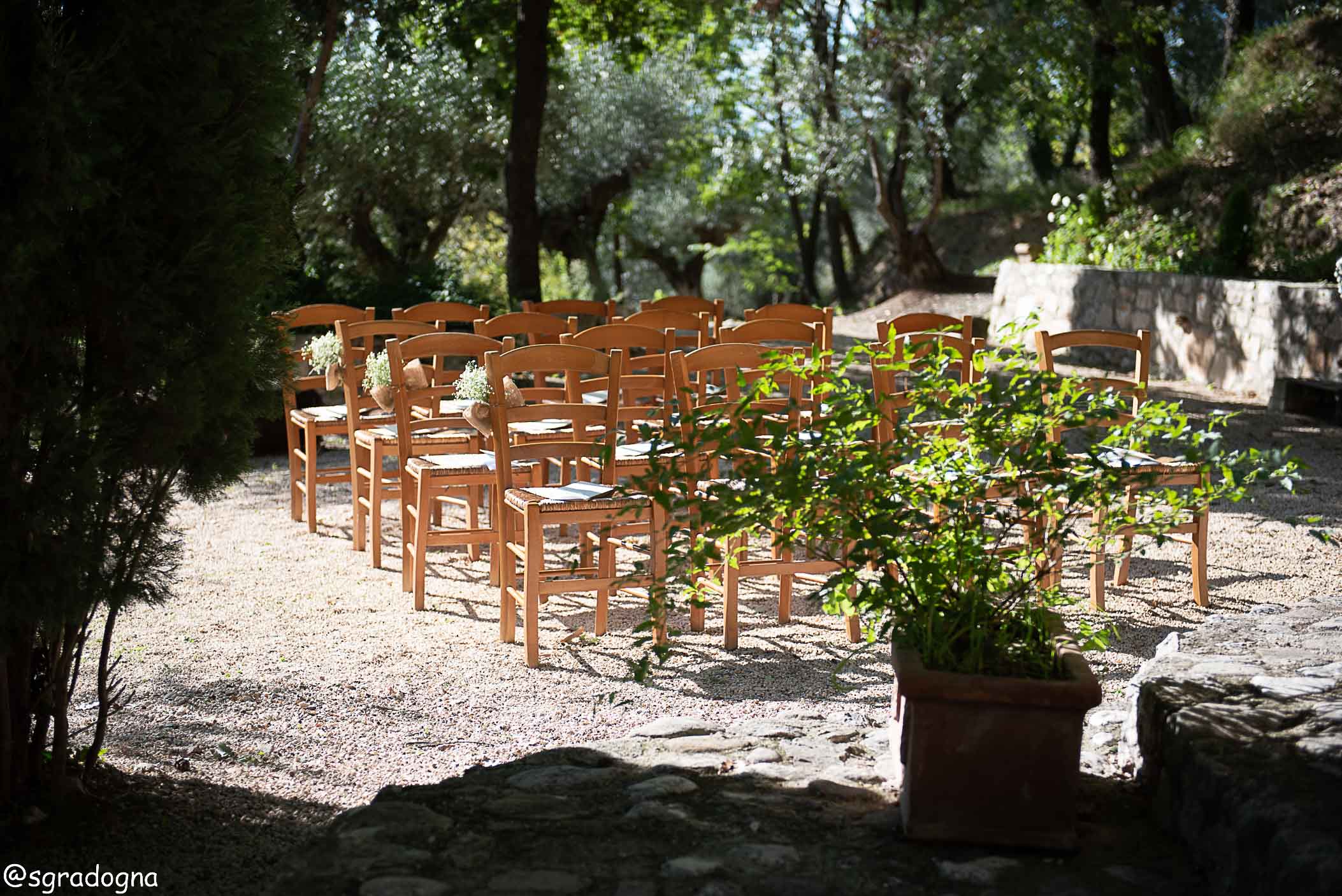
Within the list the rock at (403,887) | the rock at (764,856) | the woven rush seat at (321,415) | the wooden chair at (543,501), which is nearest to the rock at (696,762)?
the rock at (764,856)

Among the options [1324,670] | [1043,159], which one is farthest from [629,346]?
[1043,159]

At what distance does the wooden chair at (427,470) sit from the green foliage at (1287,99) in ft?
34.8

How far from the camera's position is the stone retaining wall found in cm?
961

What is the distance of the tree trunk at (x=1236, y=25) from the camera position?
15.7 meters

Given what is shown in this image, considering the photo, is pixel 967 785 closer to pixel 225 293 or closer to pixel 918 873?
pixel 918 873

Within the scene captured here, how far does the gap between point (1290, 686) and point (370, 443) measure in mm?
4305

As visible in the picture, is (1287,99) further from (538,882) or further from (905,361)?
(538,882)

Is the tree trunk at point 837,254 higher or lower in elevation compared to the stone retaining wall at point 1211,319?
higher

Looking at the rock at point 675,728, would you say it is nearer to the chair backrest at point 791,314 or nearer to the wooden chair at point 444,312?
the chair backrest at point 791,314

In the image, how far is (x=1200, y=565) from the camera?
16.7 ft

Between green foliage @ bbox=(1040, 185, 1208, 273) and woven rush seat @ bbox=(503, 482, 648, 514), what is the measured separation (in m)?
8.87

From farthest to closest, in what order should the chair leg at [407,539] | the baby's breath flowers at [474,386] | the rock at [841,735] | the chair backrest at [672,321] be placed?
the chair backrest at [672,321], the chair leg at [407,539], the baby's breath flowers at [474,386], the rock at [841,735]

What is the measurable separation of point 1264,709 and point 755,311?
5.10 meters

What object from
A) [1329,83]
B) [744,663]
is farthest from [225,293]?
[1329,83]
